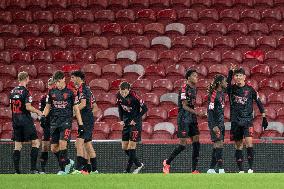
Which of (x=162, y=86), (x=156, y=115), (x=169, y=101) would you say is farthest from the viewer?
(x=162, y=86)

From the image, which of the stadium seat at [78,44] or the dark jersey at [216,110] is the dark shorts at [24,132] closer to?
the dark jersey at [216,110]

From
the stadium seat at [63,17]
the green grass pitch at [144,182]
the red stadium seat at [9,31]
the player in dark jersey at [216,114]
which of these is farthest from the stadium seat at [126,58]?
the green grass pitch at [144,182]

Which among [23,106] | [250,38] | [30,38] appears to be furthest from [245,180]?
[30,38]

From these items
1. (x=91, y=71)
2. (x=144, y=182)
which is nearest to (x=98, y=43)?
(x=91, y=71)

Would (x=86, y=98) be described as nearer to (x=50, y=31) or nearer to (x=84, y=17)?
(x=50, y=31)

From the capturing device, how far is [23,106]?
15125mm

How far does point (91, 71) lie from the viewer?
1962 centimetres

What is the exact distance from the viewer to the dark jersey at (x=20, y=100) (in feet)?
49.0

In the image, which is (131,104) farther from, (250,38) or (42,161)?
(250,38)

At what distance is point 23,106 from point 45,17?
280 inches

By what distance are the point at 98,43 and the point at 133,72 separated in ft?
5.43

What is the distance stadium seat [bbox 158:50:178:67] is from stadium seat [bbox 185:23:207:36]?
1177 millimetres

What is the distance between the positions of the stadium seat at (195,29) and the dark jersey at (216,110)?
18.6 ft

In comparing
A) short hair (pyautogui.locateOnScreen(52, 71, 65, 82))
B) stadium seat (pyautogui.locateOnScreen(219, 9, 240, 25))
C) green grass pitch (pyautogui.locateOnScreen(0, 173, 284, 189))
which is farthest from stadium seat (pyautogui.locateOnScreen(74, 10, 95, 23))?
green grass pitch (pyautogui.locateOnScreen(0, 173, 284, 189))
